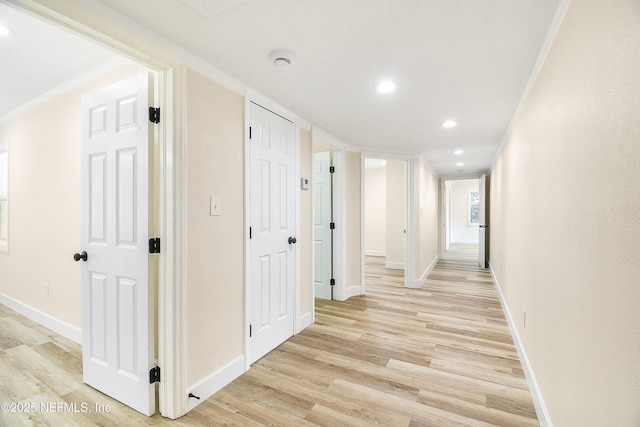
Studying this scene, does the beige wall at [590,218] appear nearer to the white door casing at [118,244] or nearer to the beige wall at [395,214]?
the white door casing at [118,244]

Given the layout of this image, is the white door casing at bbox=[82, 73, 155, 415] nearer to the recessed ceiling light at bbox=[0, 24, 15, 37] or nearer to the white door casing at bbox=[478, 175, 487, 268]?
the recessed ceiling light at bbox=[0, 24, 15, 37]

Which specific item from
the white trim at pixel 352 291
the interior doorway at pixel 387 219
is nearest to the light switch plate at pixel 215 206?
the white trim at pixel 352 291

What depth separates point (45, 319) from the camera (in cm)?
288

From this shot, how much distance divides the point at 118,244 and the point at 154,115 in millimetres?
845

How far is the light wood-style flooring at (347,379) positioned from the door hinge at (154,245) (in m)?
1.00

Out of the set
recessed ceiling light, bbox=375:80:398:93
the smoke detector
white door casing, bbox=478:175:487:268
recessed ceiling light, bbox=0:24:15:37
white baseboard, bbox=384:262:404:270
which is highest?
recessed ceiling light, bbox=0:24:15:37

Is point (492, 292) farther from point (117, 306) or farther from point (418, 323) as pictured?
point (117, 306)

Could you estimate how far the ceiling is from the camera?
1.37 metres

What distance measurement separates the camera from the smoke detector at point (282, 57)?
1742 mm

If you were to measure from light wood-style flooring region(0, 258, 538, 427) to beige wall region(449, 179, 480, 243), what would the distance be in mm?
8646

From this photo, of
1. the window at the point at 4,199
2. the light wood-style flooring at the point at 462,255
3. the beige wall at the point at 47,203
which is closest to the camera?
the beige wall at the point at 47,203

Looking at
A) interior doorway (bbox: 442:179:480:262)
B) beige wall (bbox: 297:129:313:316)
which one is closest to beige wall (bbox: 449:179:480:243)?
interior doorway (bbox: 442:179:480:262)

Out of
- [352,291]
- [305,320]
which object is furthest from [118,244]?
[352,291]

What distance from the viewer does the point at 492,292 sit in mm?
4531
